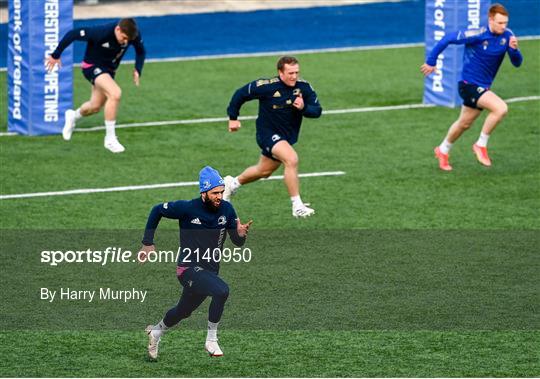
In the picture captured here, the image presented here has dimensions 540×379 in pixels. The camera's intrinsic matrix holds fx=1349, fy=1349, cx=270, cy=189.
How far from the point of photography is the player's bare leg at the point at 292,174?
620 inches

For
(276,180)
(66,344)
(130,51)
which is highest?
(66,344)

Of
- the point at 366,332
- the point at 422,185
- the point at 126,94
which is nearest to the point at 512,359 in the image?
the point at 366,332

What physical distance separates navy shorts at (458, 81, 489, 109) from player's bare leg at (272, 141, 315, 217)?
11.6 feet

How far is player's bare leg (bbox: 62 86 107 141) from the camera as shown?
20.1m

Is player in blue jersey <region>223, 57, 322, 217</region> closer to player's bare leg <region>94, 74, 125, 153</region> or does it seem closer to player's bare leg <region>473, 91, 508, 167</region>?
player's bare leg <region>473, 91, 508, 167</region>

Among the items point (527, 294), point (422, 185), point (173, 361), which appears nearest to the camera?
point (173, 361)

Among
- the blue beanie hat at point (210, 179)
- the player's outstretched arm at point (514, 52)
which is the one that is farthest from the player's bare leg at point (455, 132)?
the blue beanie hat at point (210, 179)

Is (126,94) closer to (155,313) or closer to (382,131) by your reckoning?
(382,131)

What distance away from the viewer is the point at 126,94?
24125 mm

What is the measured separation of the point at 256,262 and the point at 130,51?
594 inches

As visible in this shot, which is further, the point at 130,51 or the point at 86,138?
the point at 130,51

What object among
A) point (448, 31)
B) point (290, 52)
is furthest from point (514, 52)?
point (290, 52)

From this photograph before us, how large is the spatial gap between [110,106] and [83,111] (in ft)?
2.63

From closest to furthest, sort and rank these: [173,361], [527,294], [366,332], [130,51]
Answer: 1. [173,361]
2. [366,332]
3. [527,294]
4. [130,51]
